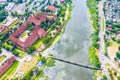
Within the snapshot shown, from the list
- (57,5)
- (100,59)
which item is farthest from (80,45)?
(57,5)

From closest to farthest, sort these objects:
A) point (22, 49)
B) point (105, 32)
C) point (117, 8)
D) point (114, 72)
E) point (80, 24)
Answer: point (114, 72) → point (22, 49) → point (105, 32) → point (80, 24) → point (117, 8)

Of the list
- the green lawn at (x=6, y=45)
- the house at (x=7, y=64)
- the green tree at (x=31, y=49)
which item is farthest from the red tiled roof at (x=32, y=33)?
the house at (x=7, y=64)

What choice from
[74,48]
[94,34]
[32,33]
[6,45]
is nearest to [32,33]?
[32,33]

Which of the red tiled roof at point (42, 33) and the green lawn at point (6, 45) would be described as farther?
the red tiled roof at point (42, 33)

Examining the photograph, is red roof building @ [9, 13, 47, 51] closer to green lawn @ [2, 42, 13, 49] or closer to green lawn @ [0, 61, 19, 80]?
green lawn @ [2, 42, 13, 49]

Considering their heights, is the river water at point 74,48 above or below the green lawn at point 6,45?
below

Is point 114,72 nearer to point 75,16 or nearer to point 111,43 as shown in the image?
point 111,43

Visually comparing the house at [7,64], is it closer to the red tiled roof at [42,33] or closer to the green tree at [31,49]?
the green tree at [31,49]

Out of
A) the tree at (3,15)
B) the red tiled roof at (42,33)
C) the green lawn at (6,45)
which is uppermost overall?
the tree at (3,15)
